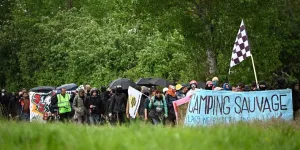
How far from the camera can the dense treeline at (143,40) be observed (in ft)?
101

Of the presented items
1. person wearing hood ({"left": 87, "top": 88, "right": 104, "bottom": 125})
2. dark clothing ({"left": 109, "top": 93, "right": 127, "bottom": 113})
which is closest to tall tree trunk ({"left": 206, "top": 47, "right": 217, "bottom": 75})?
person wearing hood ({"left": 87, "top": 88, "right": 104, "bottom": 125})

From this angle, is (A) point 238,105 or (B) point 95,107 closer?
(A) point 238,105

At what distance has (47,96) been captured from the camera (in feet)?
102

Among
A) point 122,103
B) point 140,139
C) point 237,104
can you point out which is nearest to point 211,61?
point 122,103

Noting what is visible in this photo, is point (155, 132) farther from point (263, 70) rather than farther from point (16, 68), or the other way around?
point (16, 68)

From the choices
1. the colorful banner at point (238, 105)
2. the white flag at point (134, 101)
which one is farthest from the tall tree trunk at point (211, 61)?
the colorful banner at point (238, 105)

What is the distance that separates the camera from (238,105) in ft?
65.5

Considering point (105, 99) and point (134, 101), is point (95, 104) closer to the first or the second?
point (105, 99)

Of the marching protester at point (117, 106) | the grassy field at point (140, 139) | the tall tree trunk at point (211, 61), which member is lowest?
the marching protester at point (117, 106)

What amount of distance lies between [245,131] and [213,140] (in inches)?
54.6

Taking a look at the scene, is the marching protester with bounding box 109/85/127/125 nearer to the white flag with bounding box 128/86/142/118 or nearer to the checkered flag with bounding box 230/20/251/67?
the white flag with bounding box 128/86/142/118

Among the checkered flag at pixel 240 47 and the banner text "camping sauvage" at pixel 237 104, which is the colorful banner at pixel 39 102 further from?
the banner text "camping sauvage" at pixel 237 104

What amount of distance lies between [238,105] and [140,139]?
40.3 feet

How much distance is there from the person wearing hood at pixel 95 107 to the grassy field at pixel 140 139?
1435cm
